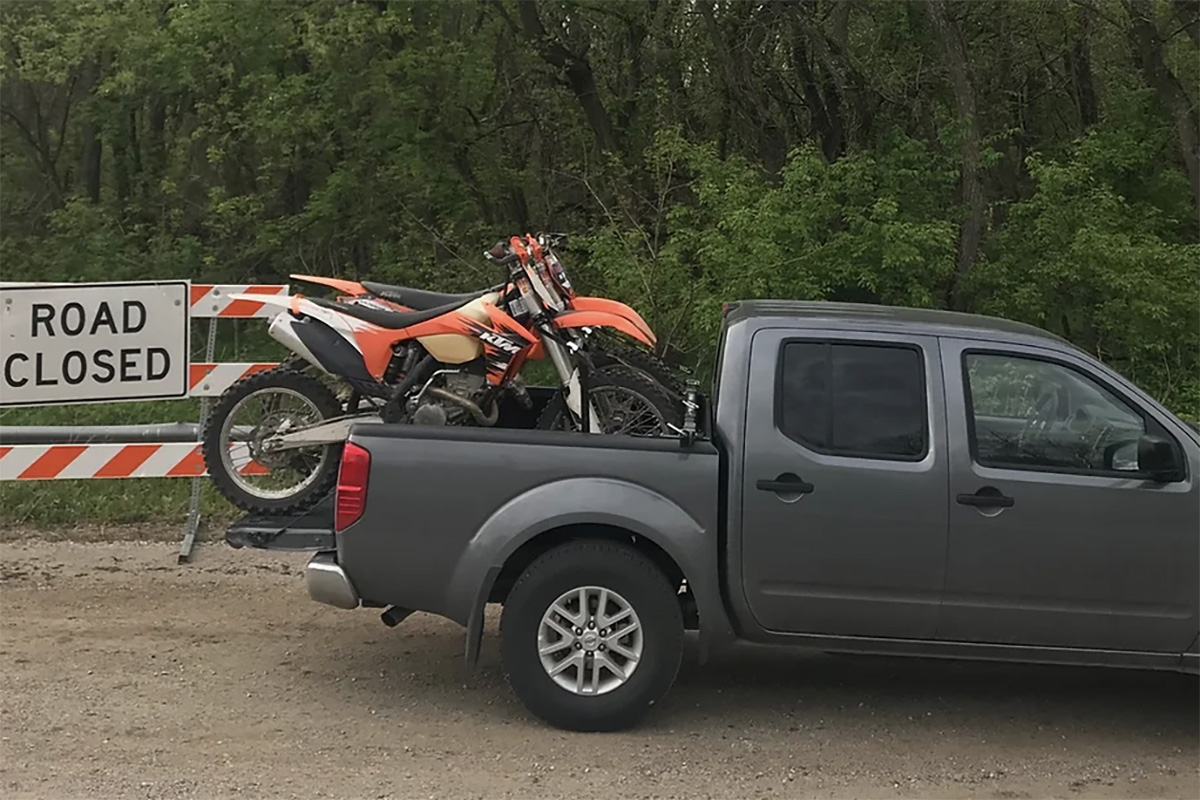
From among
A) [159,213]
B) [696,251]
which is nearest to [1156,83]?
[696,251]

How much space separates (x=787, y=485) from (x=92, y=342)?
15.5 feet

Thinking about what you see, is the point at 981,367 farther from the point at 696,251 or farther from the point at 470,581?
the point at 696,251

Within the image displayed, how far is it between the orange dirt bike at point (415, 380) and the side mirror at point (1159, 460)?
214cm

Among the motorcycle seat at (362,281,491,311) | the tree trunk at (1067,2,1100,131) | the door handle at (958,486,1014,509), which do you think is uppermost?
the tree trunk at (1067,2,1100,131)

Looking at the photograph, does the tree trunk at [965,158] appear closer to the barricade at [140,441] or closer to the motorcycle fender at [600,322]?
the motorcycle fender at [600,322]

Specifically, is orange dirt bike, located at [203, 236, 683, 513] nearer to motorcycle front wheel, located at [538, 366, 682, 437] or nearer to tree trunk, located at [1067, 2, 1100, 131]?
motorcycle front wheel, located at [538, 366, 682, 437]

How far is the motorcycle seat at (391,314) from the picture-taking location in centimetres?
639

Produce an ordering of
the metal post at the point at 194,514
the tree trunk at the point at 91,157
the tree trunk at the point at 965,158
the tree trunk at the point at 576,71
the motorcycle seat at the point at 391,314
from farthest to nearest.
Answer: the tree trunk at the point at 91,157, the tree trunk at the point at 576,71, the tree trunk at the point at 965,158, the metal post at the point at 194,514, the motorcycle seat at the point at 391,314

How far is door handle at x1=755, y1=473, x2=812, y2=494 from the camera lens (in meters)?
5.13

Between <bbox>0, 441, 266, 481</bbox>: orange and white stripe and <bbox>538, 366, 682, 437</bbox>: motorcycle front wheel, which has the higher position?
<bbox>538, 366, 682, 437</bbox>: motorcycle front wheel

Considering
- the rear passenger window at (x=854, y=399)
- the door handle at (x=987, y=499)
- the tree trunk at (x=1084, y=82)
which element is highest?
the tree trunk at (x=1084, y=82)

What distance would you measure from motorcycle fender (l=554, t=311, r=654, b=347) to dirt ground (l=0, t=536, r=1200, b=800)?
167 centimetres

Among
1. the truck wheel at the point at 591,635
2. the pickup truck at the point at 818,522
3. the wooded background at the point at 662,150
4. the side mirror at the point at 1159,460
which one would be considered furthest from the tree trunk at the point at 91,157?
the side mirror at the point at 1159,460

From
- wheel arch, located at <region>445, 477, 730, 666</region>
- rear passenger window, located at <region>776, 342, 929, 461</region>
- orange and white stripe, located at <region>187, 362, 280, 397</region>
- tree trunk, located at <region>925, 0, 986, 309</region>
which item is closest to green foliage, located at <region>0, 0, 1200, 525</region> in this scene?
tree trunk, located at <region>925, 0, 986, 309</region>
